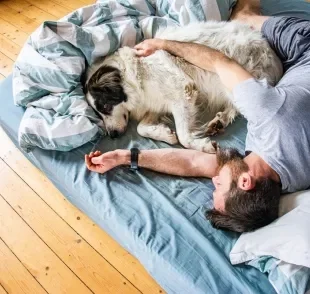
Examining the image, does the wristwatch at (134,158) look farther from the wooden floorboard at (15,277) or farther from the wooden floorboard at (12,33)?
the wooden floorboard at (12,33)

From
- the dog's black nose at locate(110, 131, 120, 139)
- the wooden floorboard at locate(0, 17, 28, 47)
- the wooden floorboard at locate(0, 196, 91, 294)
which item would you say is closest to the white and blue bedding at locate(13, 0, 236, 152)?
the dog's black nose at locate(110, 131, 120, 139)

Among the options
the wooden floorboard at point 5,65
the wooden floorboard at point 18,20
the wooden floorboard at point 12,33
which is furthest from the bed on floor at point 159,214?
the wooden floorboard at point 18,20

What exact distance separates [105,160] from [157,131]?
336 mm

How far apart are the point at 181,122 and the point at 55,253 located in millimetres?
909

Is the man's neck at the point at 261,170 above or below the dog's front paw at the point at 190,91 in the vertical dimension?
below

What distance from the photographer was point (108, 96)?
213cm

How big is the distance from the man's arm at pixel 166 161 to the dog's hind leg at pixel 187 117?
108mm

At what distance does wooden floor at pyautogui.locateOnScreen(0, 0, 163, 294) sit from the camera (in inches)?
73.1

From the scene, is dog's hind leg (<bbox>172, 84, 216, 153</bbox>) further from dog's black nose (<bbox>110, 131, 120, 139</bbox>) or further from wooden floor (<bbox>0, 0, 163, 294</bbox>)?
wooden floor (<bbox>0, 0, 163, 294</bbox>)

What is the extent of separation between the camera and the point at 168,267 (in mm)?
1600

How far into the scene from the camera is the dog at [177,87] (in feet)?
6.84

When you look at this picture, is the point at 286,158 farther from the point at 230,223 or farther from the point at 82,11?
the point at 82,11

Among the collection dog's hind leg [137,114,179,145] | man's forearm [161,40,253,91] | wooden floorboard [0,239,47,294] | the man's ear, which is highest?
man's forearm [161,40,253,91]

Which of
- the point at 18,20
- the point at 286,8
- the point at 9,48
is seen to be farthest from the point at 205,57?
the point at 18,20
